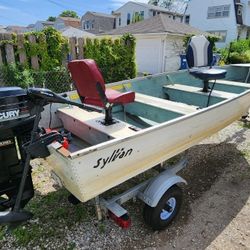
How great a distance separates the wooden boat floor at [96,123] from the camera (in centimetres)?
267

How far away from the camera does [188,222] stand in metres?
2.93

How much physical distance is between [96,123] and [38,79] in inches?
153

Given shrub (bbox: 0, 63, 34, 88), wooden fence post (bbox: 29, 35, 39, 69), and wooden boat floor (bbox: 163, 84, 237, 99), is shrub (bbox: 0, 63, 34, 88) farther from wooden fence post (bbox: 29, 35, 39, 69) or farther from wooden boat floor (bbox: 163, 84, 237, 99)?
wooden boat floor (bbox: 163, 84, 237, 99)

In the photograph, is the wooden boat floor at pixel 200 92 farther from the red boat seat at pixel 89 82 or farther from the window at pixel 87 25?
the window at pixel 87 25

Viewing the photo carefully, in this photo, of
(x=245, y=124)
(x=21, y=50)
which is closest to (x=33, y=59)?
(x=21, y=50)

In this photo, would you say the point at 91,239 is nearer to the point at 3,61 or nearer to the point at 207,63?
the point at 207,63

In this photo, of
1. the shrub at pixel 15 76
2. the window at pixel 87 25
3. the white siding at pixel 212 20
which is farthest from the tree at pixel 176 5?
the shrub at pixel 15 76

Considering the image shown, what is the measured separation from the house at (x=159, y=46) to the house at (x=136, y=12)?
50.3 feet

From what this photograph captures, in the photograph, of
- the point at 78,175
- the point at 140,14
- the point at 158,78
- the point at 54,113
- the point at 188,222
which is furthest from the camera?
the point at 140,14

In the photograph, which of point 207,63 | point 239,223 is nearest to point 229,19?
point 207,63

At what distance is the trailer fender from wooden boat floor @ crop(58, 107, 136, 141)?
22.8 inches

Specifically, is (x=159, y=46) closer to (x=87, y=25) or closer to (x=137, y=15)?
(x=137, y=15)

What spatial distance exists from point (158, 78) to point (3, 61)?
141 inches

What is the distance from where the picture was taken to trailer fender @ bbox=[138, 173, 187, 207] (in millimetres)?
2576
